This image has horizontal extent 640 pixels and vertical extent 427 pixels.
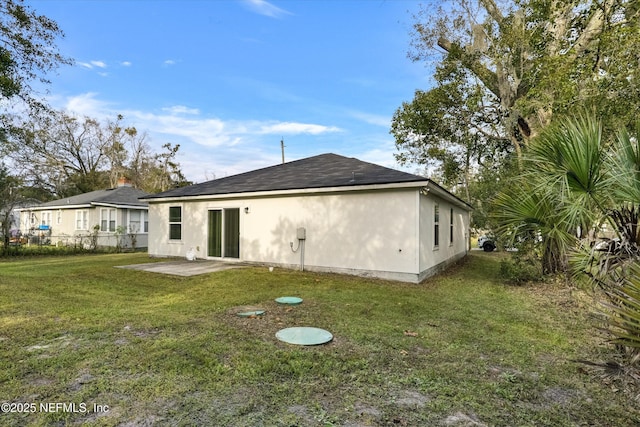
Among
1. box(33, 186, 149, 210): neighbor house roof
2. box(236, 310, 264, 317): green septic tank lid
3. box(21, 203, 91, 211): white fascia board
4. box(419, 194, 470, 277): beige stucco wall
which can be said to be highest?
box(33, 186, 149, 210): neighbor house roof

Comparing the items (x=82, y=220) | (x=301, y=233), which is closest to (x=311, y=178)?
(x=301, y=233)

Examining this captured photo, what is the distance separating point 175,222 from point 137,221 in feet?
30.2

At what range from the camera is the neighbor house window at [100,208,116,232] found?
19.5 metres

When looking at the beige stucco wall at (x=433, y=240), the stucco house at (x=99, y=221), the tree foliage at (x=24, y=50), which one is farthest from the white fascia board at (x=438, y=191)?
the stucco house at (x=99, y=221)

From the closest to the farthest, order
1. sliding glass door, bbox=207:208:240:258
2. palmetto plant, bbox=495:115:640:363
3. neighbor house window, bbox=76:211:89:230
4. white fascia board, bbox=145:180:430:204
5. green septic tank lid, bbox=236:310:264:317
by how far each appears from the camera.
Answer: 1. palmetto plant, bbox=495:115:640:363
2. green septic tank lid, bbox=236:310:264:317
3. white fascia board, bbox=145:180:430:204
4. sliding glass door, bbox=207:208:240:258
5. neighbor house window, bbox=76:211:89:230

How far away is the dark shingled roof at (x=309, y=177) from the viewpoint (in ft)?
30.8

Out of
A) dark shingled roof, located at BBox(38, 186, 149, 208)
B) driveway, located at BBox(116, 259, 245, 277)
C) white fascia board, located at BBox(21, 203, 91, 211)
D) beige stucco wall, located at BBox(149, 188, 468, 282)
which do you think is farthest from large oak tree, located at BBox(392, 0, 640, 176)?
white fascia board, located at BBox(21, 203, 91, 211)

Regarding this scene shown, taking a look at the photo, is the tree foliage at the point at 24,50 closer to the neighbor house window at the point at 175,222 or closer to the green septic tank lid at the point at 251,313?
the neighbor house window at the point at 175,222

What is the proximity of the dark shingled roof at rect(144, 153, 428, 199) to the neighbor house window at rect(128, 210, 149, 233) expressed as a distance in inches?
315

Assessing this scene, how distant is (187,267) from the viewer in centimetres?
1034

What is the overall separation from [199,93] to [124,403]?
57.0 feet

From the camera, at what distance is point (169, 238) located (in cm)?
1302

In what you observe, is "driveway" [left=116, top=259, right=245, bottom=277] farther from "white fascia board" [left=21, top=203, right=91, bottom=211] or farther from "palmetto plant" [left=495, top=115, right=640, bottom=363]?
"white fascia board" [left=21, top=203, right=91, bottom=211]

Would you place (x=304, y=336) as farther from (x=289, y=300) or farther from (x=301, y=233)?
(x=301, y=233)
